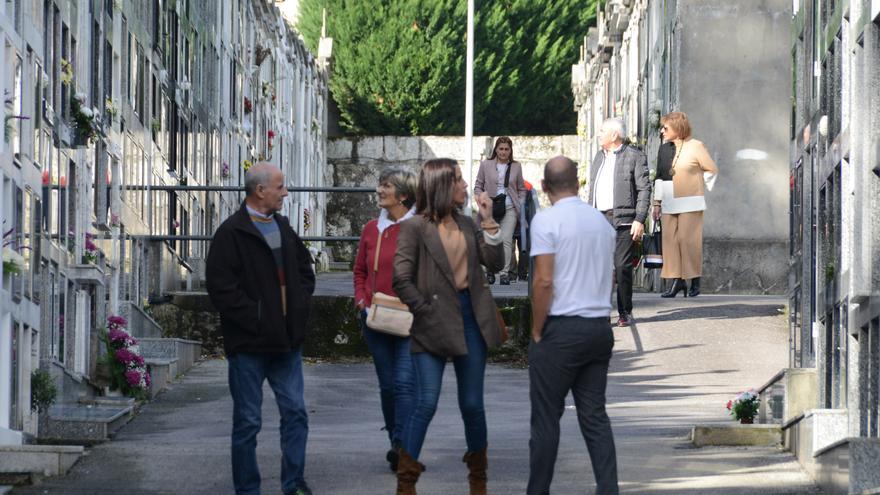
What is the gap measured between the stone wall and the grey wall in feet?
70.6

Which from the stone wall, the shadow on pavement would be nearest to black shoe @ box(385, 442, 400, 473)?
the shadow on pavement

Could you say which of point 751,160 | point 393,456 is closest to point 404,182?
point 393,456

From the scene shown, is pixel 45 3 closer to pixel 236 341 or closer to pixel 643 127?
pixel 236 341

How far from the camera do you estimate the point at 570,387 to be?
9602mm

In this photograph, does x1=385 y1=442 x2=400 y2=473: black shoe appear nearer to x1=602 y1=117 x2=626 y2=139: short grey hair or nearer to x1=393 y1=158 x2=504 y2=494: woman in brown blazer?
x1=393 y1=158 x2=504 y2=494: woman in brown blazer

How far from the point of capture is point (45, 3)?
50.9 ft

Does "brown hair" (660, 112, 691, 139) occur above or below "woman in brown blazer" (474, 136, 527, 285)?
above

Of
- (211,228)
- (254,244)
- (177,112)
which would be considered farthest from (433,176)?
(211,228)

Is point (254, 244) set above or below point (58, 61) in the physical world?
below

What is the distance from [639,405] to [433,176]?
232 inches

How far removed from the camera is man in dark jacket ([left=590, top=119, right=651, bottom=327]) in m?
17.3

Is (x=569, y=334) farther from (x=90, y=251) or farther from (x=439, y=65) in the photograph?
(x=439, y=65)

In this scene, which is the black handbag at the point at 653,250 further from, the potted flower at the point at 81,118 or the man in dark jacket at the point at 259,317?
the man in dark jacket at the point at 259,317

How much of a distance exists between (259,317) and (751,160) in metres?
18.3
